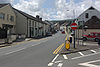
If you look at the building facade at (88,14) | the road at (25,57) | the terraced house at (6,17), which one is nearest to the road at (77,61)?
the road at (25,57)

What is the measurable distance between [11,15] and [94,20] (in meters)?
26.0

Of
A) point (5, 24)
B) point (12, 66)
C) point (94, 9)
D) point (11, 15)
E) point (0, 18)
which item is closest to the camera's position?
point (12, 66)

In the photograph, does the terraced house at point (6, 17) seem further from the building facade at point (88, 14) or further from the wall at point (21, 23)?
the building facade at point (88, 14)

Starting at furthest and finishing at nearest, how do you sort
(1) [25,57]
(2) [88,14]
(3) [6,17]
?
(2) [88,14] → (3) [6,17] → (1) [25,57]

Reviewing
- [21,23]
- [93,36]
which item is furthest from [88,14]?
[21,23]

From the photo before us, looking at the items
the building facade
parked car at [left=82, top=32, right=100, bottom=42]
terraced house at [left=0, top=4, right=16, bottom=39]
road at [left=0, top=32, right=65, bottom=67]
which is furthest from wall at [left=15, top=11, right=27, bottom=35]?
the building facade

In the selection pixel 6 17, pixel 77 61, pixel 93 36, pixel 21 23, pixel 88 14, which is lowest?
pixel 77 61

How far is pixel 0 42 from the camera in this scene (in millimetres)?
18719

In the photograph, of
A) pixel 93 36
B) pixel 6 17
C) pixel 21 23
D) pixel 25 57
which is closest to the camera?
pixel 25 57

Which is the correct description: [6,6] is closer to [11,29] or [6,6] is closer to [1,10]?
[1,10]

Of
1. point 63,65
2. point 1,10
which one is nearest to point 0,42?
point 1,10

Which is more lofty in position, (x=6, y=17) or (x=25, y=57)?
(x=6, y=17)

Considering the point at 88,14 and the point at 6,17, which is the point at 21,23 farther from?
the point at 88,14

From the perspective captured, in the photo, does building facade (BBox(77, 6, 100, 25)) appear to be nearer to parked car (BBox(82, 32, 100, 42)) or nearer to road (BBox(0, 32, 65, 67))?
parked car (BBox(82, 32, 100, 42))
